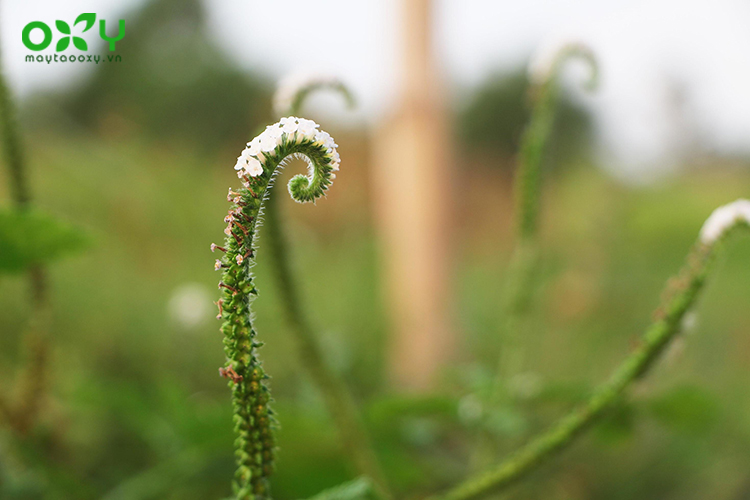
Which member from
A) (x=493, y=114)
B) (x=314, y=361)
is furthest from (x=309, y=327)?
(x=493, y=114)

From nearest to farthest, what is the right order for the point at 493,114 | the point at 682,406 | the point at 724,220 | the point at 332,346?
the point at 724,220, the point at 682,406, the point at 332,346, the point at 493,114

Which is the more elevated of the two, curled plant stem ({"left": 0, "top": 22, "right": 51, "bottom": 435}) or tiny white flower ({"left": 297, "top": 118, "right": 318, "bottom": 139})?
curled plant stem ({"left": 0, "top": 22, "right": 51, "bottom": 435})

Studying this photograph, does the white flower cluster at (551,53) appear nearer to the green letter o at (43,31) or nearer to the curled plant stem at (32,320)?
the curled plant stem at (32,320)

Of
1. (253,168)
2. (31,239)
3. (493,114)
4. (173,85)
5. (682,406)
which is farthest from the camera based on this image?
(493,114)

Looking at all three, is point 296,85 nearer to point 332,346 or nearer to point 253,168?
point 253,168

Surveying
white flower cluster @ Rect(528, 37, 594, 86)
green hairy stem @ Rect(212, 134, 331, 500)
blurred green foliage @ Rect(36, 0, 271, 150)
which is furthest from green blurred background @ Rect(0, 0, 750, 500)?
blurred green foliage @ Rect(36, 0, 271, 150)

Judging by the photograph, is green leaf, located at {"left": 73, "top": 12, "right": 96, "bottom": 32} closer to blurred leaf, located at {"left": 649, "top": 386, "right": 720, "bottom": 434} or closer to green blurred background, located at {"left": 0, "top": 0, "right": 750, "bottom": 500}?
green blurred background, located at {"left": 0, "top": 0, "right": 750, "bottom": 500}
